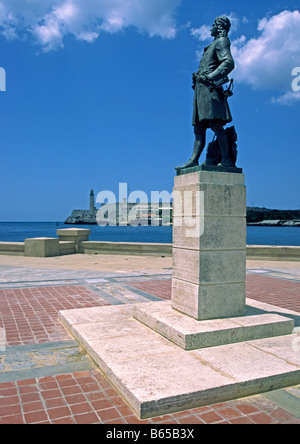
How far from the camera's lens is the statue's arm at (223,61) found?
18.1ft

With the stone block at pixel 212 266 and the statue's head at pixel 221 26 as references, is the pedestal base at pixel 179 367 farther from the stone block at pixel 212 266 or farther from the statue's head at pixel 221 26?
the statue's head at pixel 221 26

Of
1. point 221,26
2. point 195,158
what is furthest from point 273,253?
point 221,26

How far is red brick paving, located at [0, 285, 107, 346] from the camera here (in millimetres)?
5465

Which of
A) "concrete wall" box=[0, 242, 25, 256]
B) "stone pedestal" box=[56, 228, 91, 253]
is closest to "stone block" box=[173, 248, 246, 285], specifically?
"concrete wall" box=[0, 242, 25, 256]

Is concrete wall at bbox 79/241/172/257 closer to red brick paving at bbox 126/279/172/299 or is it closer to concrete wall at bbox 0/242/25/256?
concrete wall at bbox 0/242/25/256

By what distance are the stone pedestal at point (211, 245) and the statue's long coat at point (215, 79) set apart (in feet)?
3.29

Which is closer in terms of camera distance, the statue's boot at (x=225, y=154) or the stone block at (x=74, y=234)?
the statue's boot at (x=225, y=154)

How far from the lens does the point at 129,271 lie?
1207 cm

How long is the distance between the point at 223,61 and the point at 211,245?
276cm

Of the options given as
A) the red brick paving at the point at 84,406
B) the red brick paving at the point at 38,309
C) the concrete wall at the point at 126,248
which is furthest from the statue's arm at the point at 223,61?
the concrete wall at the point at 126,248

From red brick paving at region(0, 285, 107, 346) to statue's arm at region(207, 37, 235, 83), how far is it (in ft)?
14.6

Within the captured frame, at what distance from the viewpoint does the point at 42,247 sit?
1616cm

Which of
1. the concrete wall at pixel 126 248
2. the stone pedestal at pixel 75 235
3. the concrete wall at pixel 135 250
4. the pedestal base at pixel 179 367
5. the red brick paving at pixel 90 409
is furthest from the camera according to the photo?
the stone pedestal at pixel 75 235
